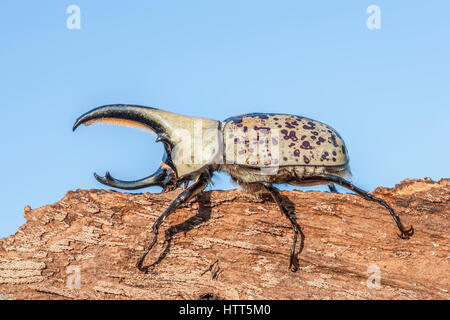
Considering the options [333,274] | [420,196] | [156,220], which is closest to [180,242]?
[156,220]

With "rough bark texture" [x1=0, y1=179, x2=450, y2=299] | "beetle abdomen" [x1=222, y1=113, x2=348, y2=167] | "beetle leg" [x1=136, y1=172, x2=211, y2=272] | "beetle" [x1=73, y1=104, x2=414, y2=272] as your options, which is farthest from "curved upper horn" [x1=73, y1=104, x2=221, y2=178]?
"rough bark texture" [x1=0, y1=179, x2=450, y2=299]

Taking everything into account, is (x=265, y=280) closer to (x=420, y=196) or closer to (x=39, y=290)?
(x=420, y=196)

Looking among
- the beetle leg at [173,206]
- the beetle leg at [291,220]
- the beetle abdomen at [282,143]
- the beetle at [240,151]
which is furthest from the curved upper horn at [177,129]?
the beetle leg at [291,220]

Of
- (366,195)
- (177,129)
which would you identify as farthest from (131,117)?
(366,195)

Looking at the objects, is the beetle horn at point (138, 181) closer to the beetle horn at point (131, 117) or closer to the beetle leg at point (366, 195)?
the beetle horn at point (131, 117)

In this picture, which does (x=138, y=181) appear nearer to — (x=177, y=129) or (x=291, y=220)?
(x=177, y=129)
